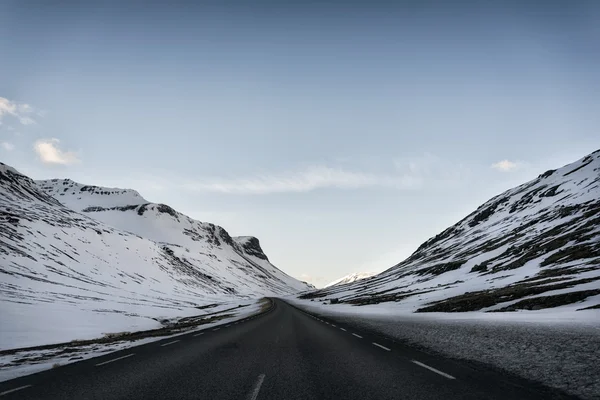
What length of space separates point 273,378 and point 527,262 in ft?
262

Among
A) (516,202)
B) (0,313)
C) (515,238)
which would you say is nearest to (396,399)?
(0,313)

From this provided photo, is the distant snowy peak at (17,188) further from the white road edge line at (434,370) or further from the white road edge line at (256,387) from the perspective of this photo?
the white road edge line at (434,370)

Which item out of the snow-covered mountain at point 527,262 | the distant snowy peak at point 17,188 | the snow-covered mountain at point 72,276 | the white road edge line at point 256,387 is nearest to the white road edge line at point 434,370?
the white road edge line at point 256,387

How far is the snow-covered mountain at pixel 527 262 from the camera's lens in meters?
36.0

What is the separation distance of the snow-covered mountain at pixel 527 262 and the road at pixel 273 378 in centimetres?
2155

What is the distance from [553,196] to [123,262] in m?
179

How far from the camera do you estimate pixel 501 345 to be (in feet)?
39.7

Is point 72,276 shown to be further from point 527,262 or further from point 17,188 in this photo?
point 527,262

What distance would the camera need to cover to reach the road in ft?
23.3

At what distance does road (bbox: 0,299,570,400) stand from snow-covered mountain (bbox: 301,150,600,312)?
21.6 m

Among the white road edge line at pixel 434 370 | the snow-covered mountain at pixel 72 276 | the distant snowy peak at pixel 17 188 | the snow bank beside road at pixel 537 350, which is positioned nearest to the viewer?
the snow bank beside road at pixel 537 350

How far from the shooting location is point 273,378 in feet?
28.2

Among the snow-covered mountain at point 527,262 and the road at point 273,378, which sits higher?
the snow-covered mountain at point 527,262

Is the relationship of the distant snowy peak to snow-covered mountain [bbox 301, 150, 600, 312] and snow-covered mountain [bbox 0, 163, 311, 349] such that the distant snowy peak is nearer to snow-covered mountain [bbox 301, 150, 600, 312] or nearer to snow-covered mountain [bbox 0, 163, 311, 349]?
snow-covered mountain [bbox 0, 163, 311, 349]
